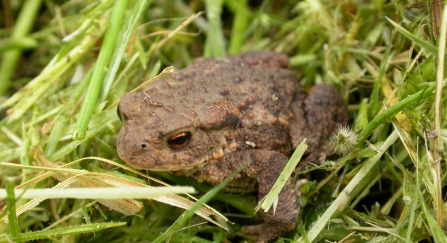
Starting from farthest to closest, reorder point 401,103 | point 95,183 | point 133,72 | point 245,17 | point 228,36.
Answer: point 228,36 → point 245,17 → point 133,72 → point 95,183 → point 401,103

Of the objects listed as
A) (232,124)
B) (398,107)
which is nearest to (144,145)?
(232,124)

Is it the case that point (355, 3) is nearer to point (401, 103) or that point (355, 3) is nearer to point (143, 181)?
point (401, 103)

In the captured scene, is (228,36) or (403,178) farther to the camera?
(228,36)

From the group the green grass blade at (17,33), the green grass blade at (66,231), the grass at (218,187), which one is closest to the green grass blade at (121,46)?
the grass at (218,187)

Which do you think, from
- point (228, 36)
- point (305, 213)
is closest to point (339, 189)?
point (305, 213)

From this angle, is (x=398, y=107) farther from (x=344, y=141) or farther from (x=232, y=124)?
(x=232, y=124)

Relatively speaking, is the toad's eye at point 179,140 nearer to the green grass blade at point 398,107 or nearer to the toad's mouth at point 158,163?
the toad's mouth at point 158,163

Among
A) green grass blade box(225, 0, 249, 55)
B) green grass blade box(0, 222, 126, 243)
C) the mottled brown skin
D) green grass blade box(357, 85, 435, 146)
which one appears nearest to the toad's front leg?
the mottled brown skin
